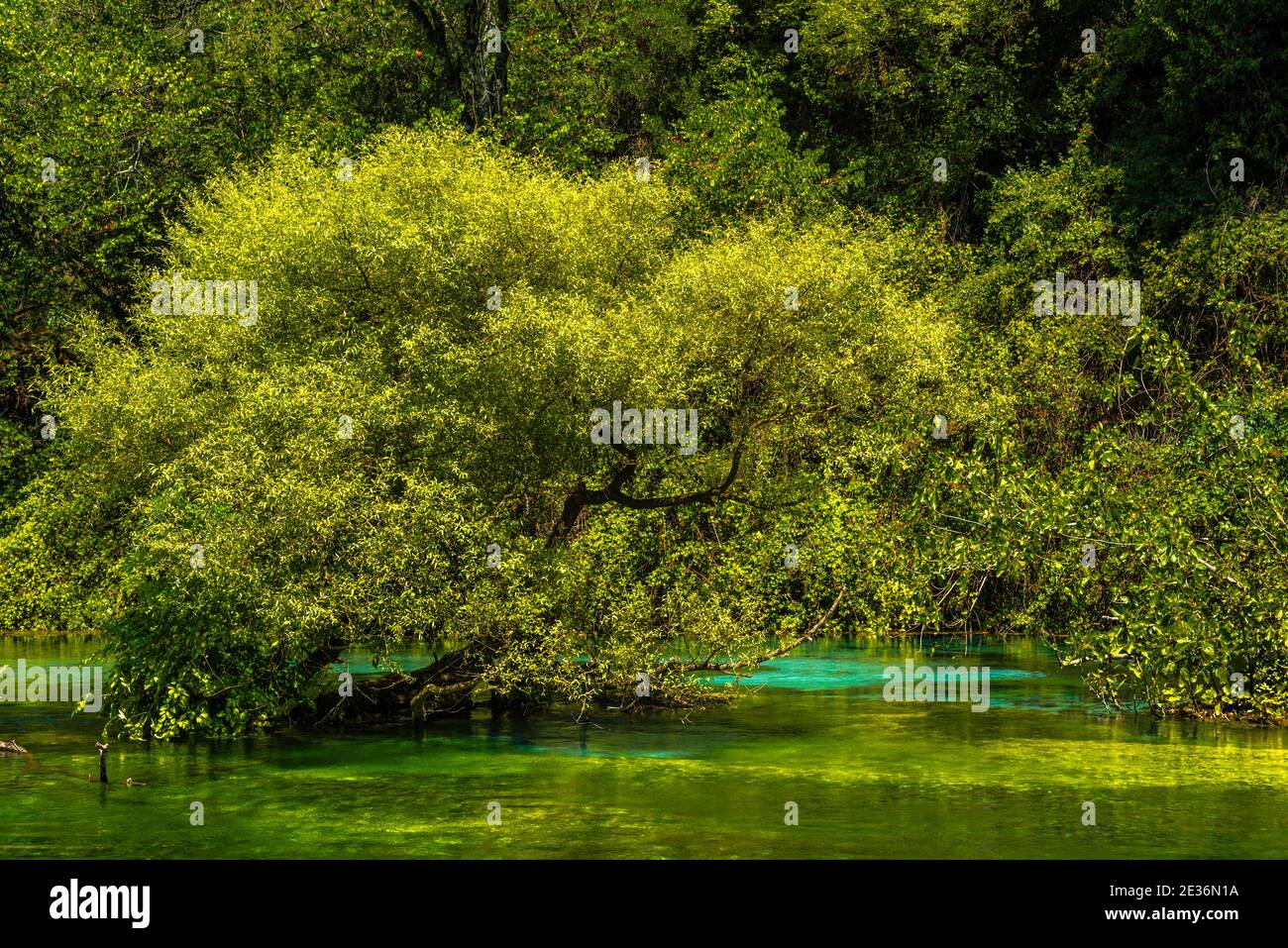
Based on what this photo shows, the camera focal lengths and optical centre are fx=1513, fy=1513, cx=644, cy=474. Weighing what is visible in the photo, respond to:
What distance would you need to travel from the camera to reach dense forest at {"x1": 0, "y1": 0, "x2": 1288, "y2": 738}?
23578mm

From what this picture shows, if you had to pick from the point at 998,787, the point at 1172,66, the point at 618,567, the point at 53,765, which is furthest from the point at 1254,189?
the point at 53,765

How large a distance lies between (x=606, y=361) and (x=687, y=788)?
287 inches

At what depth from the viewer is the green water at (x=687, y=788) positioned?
55.5 feet

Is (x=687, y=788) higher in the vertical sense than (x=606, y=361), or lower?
lower

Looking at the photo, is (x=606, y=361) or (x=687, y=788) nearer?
(x=687, y=788)

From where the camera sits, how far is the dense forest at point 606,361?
23.6 m

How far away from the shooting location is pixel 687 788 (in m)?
20.2

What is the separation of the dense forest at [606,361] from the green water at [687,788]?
1339 mm

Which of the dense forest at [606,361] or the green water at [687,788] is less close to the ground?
the dense forest at [606,361]

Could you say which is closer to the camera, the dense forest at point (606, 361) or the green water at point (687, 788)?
the green water at point (687, 788)

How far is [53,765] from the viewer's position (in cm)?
2172

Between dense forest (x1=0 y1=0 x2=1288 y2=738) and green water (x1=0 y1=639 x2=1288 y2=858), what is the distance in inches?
52.7
